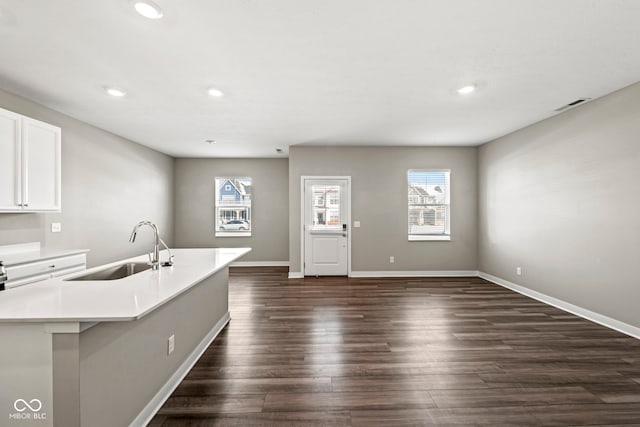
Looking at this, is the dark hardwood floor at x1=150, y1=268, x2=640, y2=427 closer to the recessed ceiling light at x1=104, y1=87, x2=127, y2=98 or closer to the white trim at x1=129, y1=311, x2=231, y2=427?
the white trim at x1=129, y1=311, x2=231, y2=427

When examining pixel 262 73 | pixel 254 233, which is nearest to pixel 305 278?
pixel 254 233

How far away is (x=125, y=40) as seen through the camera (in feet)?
7.39

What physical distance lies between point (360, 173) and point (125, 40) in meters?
4.44

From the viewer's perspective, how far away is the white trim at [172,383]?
1849mm

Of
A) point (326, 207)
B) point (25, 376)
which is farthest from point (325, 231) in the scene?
point (25, 376)

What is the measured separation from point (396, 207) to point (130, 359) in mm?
5129

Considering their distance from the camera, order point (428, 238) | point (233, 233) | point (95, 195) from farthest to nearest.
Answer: point (233, 233) → point (428, 238) → point (95, 195)

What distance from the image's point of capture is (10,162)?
2.90m

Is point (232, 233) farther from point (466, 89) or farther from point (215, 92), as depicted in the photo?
point (466, 89)

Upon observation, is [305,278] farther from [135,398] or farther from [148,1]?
[148,1]

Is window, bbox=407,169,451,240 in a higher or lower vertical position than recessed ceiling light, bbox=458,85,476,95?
lower

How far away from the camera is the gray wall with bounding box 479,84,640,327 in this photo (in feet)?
10.5

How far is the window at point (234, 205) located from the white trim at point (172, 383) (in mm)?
4253

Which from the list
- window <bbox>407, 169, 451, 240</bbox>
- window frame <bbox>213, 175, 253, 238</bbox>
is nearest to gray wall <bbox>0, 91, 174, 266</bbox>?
window frame <bbox>213, 175, 253, 238</bbox>
